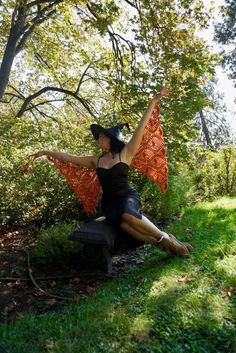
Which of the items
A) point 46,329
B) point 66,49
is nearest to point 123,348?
point 46,329

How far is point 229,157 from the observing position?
11289 millimetres

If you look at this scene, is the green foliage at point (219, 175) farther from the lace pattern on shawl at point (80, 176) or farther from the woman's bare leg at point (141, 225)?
the woman's bare leg at point (141, 225)

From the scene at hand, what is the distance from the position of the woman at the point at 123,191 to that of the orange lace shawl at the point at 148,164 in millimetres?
477

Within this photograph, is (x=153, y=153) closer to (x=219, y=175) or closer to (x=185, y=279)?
(x=185, y=279)

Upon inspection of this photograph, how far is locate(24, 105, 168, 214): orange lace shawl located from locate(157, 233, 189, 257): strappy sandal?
1029 millimetres

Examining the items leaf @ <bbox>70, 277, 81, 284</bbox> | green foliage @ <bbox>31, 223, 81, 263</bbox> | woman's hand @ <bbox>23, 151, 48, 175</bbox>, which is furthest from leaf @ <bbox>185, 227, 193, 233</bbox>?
woman's hand @ <bbox>23, 151, 48, 175</bbox>

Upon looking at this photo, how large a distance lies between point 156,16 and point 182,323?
21.5ft

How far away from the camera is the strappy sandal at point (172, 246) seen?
4.55 meters

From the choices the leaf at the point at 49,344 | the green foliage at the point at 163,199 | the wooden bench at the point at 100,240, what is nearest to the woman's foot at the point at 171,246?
the wooden bench at the point at 100,240

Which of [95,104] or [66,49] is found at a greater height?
[66,49]

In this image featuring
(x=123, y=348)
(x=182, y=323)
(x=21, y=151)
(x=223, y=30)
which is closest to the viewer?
(x=123, y=348)

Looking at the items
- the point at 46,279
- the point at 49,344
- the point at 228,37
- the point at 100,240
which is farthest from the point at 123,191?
the point at 228,37

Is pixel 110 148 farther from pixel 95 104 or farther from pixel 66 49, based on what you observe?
pixel 66 49

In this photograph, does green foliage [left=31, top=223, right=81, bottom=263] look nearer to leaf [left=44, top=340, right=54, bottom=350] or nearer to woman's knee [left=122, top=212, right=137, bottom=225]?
woman's knee [left=122, top=212, right=137, bottom=225]
